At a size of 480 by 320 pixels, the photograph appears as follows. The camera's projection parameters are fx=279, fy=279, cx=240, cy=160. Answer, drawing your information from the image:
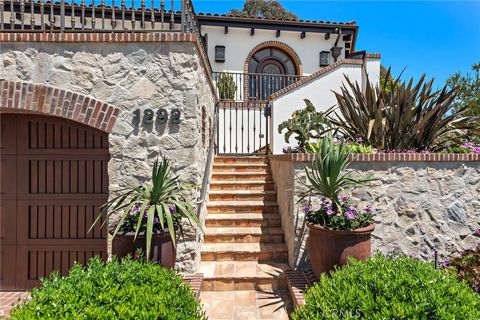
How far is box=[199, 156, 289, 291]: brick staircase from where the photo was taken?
3.93 meters

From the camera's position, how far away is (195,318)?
197 cm

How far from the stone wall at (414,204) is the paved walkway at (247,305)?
605 millimetres

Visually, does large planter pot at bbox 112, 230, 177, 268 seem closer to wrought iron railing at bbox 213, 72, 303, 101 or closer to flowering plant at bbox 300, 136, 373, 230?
flowering plant at bbox 300, 136, 373, 230

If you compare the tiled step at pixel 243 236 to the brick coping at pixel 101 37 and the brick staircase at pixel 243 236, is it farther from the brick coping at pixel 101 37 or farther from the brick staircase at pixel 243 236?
the brick coping at pixel 101 37

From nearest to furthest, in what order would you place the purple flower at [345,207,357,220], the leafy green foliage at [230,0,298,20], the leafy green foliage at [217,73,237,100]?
the purple flower at [345,207,357,220]
the leafy green foliage at [217,73,237,100]
the leafy green foliage at [230,0,298,20]

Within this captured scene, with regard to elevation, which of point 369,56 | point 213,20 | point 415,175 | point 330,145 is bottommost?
point 415,175

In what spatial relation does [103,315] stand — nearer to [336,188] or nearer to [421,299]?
[421,299]

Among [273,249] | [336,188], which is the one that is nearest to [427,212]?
[336,188]

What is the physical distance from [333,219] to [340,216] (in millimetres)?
104

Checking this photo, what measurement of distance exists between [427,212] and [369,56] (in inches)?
216

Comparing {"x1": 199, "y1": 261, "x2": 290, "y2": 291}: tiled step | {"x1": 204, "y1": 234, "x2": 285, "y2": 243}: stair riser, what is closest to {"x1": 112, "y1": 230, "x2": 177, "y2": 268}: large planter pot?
{"x1": 199, "y1": 261, "x2": 290, "y2": 291}: tiled step

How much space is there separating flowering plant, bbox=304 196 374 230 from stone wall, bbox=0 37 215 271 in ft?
5.62

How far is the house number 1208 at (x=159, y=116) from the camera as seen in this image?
388cm

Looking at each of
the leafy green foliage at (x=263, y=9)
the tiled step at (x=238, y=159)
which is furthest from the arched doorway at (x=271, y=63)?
the leafy green foliage at (x=263, y=9)
